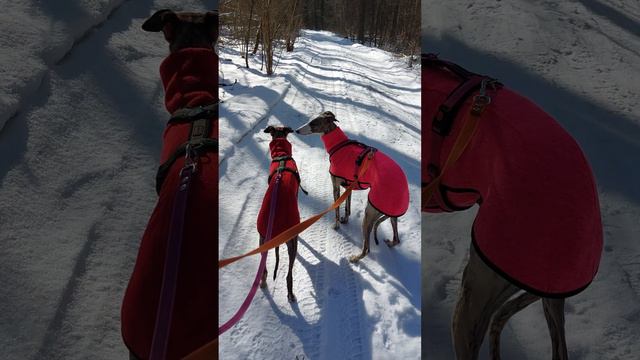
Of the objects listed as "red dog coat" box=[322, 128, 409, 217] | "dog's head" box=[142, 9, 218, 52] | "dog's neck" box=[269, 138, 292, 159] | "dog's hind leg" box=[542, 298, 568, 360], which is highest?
"dog's head" box=[142, 9, 218, 52]

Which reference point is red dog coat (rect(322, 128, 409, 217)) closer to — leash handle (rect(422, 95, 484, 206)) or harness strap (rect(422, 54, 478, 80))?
leash handle (rect(422, 95, 484, 206))

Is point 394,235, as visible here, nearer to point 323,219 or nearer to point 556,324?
point 323,219

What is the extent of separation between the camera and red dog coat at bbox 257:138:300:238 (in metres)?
0.64

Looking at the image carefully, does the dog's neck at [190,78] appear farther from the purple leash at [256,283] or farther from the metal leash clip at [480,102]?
the metal leash clip at [480,102]

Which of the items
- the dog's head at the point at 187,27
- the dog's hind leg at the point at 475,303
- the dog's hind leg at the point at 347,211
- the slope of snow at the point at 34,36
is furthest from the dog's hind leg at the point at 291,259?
the slope of snow at the point at 34,36

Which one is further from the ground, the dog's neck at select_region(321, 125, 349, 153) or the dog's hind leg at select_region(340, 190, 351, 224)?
the dog's neck at select_region(321, 125, 349, 153)

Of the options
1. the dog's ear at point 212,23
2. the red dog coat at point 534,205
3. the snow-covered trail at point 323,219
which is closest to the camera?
the red dog coat at point 534,205

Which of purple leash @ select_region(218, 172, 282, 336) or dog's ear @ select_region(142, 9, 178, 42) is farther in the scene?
dog's ear @ select_region(142, 9, 178, 42)

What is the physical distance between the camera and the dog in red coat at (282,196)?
64 cm

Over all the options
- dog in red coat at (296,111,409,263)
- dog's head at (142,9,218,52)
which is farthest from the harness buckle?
dog's head at (142,9,218,52)

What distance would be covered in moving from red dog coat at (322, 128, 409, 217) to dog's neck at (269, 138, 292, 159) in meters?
0.08

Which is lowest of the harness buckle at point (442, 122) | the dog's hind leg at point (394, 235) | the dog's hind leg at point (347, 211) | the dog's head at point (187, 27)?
the dog's hind leg at point (394, 235)

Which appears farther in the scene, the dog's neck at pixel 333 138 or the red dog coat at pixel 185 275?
the dog's neck at pixel 333 138

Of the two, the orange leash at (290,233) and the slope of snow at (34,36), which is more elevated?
the slope of snow at (34,36)
